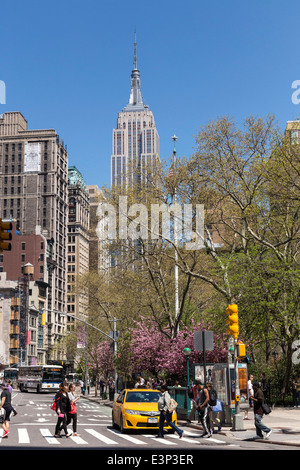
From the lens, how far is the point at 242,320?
32188 millimetres

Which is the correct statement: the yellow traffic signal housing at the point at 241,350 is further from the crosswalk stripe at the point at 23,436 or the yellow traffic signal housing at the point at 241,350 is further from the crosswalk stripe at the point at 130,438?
the crosswalk stripe at the point at 23,436

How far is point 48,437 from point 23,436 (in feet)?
2.81

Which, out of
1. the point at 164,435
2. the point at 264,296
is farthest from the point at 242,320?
the point at 164,435

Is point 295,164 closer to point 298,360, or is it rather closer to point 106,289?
point 298,360

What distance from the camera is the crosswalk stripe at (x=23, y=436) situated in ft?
57.8

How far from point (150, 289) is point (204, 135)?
2014cm

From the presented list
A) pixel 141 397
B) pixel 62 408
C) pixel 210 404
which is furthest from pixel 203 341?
pixel 62 408

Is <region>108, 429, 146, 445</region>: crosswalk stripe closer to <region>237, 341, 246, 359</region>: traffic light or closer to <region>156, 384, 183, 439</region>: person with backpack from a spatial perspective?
<region>156, 384, 183, 439</region>: person with backpack

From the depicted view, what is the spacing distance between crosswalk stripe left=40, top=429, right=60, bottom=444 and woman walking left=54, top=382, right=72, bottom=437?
32cm

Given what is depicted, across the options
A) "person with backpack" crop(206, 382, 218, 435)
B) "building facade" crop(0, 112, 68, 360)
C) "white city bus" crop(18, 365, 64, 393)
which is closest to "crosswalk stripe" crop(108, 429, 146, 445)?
"person with backpack" crop(206, 382, 218, 435)

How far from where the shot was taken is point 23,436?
19312 mm

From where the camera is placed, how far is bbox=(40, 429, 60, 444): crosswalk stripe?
17.8m

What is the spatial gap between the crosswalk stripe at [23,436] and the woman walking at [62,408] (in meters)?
1.08

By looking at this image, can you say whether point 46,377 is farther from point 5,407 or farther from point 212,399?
point 212,399
